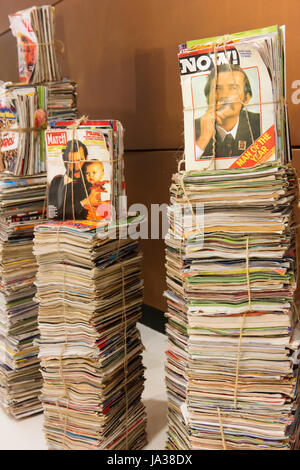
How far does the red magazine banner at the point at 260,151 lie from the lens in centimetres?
135

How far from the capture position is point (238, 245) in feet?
4.55

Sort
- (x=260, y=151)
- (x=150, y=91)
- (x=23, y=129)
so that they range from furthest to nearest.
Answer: (x=150, y=91), (x=23, y=129), (x=260, y=151)

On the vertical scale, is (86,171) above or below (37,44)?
below

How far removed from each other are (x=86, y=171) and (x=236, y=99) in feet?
2.23

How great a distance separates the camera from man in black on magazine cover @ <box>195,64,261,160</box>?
4.48ft

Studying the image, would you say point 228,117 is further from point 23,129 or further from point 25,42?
point 25,42

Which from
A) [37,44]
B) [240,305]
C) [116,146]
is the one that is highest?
[37,44]

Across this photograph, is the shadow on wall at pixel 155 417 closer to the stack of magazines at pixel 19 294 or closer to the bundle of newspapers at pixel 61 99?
the stack of magazines at pixel 19 294

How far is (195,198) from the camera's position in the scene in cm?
142

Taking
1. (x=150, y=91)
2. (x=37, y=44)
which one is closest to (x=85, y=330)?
(x=150, y=91)

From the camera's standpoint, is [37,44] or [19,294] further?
[37,44]

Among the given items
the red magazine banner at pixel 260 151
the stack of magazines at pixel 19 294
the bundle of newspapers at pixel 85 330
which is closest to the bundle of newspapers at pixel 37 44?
the stack of magazines at pixel 19 294

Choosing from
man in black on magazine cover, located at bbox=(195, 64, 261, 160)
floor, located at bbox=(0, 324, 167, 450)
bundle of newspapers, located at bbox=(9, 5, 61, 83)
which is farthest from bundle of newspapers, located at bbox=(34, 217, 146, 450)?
bundle of newspapers, located at bbox=(9, 5, 61, 83)
